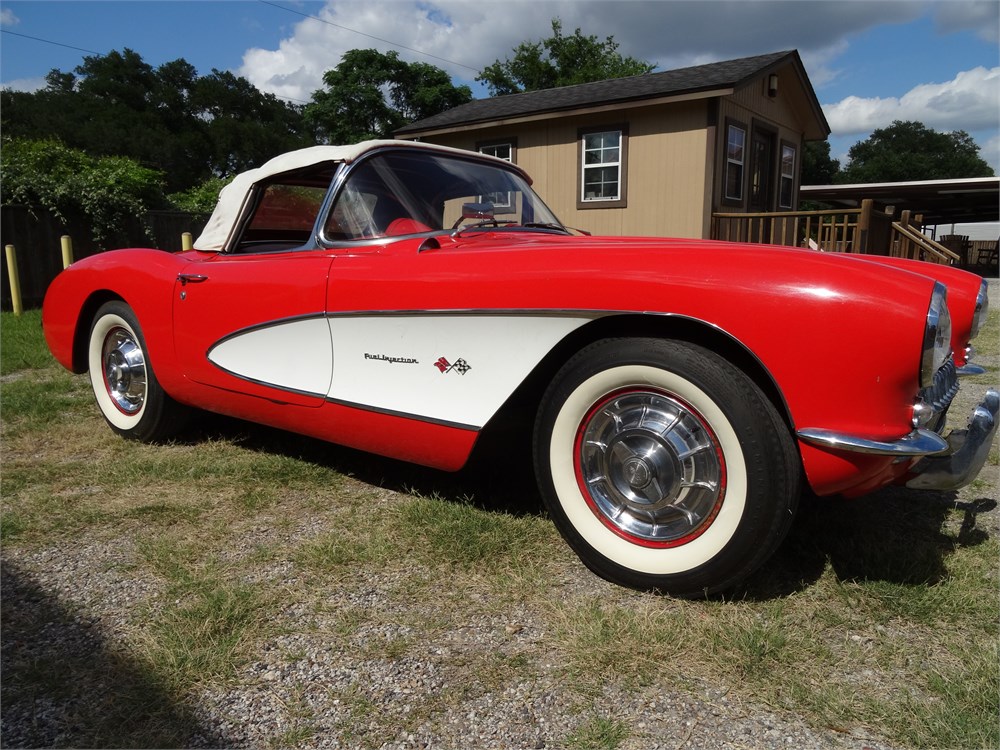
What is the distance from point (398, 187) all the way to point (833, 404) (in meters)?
1.95

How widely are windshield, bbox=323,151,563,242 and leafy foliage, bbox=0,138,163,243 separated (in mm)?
9606

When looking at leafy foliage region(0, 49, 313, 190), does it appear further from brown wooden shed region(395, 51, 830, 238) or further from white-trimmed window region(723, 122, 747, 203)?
white-trimmed window region(723, 122, 747, 203)

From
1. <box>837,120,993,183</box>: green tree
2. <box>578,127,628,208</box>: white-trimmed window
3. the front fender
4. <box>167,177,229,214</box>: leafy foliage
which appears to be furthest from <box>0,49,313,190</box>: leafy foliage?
<box>837,120,993,183</box>: green tree

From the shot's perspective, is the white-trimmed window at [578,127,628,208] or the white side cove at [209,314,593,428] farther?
the white-trimmed window at [578,127,628,208]

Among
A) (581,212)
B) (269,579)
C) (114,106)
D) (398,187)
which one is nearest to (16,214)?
(581,212)

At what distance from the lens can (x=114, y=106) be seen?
156ft

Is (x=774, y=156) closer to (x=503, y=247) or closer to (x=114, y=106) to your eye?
(x=503, y=247)

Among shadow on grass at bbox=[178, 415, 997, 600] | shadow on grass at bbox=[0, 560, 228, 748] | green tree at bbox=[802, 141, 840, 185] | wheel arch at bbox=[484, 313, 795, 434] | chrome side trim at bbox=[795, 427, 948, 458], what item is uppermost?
green tree at bbox=[802, 141, 840, 185]

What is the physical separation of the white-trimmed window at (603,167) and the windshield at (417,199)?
8.72 meters

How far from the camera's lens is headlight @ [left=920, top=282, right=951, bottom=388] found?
1.68 meters

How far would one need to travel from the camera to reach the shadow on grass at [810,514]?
2.19 meters

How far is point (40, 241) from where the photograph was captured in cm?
1027

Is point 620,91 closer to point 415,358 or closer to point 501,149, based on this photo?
point 501,149

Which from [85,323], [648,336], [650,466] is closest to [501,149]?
[85,323]
